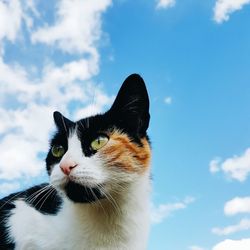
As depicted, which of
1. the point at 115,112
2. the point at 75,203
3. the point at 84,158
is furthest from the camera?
the point at 115,112

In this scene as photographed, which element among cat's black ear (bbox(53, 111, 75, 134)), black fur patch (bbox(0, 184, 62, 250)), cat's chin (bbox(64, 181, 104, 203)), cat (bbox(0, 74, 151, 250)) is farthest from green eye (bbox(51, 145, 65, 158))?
cat's chin (bbox(64, 181, 104, 203))

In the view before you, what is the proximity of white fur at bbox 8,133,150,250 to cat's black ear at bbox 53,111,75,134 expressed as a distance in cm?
28

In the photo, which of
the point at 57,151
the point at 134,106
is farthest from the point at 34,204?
the point at 134,106

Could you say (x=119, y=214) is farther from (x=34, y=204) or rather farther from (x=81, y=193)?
(x=34, y=204)

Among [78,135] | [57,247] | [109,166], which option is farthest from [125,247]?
[78,135]

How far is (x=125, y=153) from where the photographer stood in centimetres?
372

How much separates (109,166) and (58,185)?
0.49 m

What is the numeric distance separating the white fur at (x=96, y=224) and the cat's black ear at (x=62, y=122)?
0.28 meters

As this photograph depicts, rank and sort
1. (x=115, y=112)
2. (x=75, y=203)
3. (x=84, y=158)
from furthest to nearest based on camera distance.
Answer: (x=115, y=112), (x=75, y=203), (x=84, y=158)

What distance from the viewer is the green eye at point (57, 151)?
4.03m

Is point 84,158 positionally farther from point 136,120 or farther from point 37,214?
point 37,214

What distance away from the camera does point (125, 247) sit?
13.0 ft

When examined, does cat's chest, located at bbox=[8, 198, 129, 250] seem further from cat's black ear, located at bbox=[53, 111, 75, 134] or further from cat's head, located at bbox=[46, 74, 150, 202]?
cat's black ear, located at bbox=[53, 111, 75, 134]

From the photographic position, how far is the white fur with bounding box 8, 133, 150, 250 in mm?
3870
